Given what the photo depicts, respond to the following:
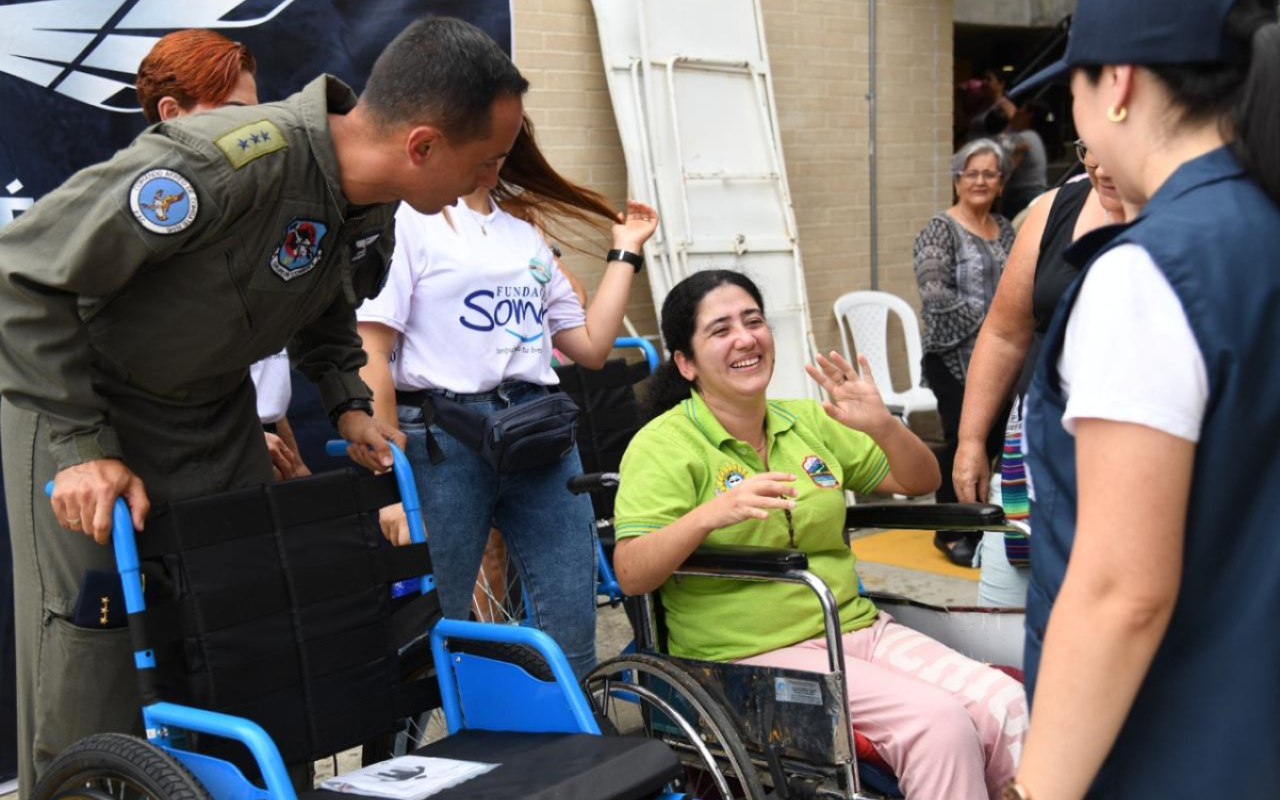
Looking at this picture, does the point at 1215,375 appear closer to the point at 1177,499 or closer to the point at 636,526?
the point at 1177,499

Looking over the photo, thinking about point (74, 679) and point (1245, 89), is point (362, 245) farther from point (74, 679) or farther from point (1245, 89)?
point (1245, 89)

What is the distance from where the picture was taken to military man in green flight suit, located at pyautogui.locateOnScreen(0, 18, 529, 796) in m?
1.79

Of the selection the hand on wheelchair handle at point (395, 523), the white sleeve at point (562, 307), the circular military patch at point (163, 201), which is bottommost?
the hand on wheelchair handle at point (395, 523)

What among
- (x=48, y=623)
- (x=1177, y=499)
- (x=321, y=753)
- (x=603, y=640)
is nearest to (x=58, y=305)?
(x=48, y=623)

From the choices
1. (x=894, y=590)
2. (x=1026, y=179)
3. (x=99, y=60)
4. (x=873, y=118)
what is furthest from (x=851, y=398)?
(x=1026, y=179)

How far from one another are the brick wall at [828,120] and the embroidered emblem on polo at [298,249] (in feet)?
9.32

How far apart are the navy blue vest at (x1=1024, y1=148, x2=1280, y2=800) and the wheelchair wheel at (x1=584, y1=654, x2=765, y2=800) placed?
1082 millimetres

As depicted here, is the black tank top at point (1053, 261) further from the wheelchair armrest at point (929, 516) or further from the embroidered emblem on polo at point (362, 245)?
the embroidered emblem on polo at point (362, 245)

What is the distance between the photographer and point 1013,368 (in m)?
2.76

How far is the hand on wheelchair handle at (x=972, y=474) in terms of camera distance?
2736mm

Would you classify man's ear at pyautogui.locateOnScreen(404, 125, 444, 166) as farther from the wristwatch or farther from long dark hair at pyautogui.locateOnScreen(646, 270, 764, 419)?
the wristwatch

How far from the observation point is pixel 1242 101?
1.10m

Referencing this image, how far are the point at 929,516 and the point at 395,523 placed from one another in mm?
1075

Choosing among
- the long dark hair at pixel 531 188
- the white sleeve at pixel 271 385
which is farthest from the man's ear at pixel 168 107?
the long dark hair at pixel 531 188
